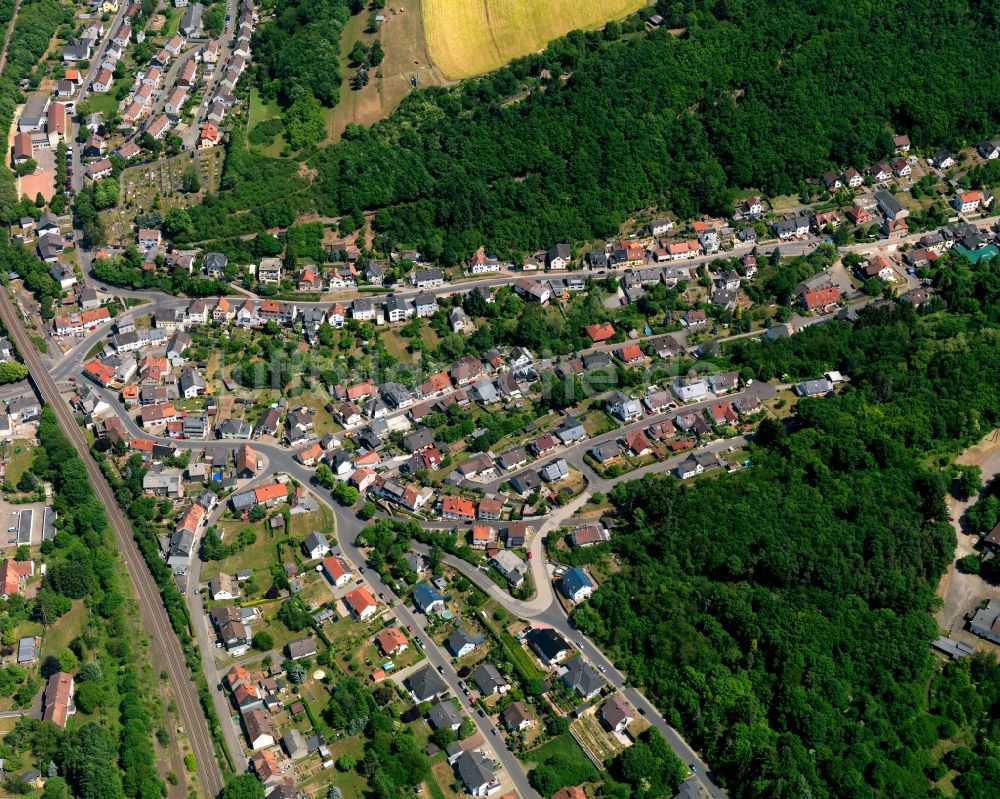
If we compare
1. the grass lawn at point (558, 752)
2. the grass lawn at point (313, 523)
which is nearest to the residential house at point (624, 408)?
the grass lawn at point (313, 523)

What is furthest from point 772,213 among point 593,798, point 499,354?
point 593,798

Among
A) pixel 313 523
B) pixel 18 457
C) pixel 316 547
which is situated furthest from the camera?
pixel 18 457

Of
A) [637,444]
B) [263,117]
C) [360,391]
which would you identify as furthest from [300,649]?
[263,117]

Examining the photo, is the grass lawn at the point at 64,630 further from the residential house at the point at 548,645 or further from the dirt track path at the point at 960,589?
the dirt track path at the point at 960,589

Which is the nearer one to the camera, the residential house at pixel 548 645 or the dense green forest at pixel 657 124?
the residential house at pixel 548 645

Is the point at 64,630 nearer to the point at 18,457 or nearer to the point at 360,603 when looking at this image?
the point at 18,457

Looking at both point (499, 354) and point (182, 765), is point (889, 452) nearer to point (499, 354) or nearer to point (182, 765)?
point (499, 354)
